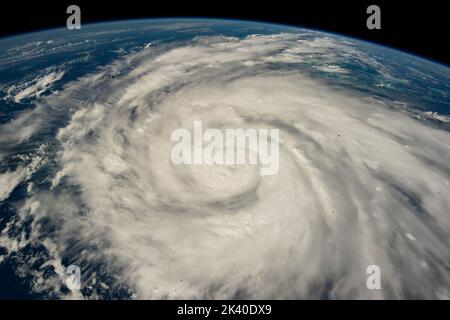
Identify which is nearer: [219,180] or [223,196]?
[223,196]

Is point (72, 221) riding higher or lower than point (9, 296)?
higher

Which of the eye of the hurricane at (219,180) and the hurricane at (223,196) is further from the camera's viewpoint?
the eye of the hurricane at (219,180)

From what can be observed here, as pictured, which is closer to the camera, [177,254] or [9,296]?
[9,296]

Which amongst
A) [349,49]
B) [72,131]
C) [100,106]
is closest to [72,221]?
[72,131]

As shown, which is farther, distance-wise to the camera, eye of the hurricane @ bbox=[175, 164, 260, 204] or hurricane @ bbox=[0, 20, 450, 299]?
eye of the hurricane @ bbox=[175, 164, 260, 204]

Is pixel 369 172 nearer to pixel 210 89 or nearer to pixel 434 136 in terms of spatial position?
pixel 434 136

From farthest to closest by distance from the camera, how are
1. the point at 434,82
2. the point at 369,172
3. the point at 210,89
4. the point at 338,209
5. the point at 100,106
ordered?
the point at 434,82, the point at 210,89, the point at 100,106, the point at 369,172, the point at 338,209

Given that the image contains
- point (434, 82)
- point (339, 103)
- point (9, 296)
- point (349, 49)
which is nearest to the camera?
point (9, 296)

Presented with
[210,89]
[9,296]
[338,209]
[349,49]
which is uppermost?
[349,49]
